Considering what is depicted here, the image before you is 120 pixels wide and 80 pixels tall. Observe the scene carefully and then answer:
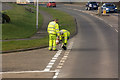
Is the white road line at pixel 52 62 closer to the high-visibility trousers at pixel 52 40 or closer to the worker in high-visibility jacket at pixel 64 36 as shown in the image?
the high-visibility trousers at pixel 52 40

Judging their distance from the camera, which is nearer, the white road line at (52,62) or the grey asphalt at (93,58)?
the grey asphalt at (93,58)

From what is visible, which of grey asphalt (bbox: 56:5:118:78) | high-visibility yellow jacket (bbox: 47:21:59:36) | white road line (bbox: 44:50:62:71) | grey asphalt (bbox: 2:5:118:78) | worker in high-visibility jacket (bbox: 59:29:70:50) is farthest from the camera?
worker in high-visibility jacket (bbox: 59:29:70:50)

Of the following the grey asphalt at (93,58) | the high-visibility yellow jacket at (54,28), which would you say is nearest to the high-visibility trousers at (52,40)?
the high-visibility yellow jacket at (54,28)

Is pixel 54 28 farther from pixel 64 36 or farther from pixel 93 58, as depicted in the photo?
pixel 93 58

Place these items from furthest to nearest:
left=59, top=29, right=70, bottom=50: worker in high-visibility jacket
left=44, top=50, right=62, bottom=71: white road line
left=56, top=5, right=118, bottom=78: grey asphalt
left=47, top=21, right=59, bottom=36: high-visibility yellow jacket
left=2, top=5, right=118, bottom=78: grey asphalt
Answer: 1. left=59, top=29, right=70, bottom=50: worker in high-visibility jacket
2. left=47, top=21, right=59, bottom=36: high-visibility yellow jacket
3. left=44, top=50, right=62, bottom=71: white road line
4. left=2, top=5, right=118, bottom=78: grey asphalt
5. left=56, top=5, right=118, bottom=78: grey asphalt

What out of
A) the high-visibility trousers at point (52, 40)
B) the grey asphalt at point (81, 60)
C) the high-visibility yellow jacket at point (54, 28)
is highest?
the high-visibility yellow jacket at point (54, 28)

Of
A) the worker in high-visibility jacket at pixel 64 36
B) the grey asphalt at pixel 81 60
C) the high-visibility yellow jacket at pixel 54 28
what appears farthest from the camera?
the worker in high-visibility jacket at pixel 64 36

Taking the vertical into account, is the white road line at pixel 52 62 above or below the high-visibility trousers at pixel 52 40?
below

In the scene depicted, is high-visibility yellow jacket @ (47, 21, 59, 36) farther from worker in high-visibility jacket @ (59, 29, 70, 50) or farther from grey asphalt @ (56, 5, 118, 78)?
grey asphalt @ (56, 5, 118, 78)

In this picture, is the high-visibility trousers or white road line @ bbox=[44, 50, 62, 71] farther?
the high-visibility trousers

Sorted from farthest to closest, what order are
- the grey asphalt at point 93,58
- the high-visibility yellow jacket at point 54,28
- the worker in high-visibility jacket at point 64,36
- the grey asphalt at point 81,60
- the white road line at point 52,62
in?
the worker in high-visibility jacket at point 64,36 → the high-visibility yellow jacket at point 54,28 → the white road line at point 52,62 → the grey asphalt at point 81,60 → the grey asphalt at point 93,58

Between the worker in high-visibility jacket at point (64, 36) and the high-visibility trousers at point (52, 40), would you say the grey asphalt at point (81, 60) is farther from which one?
the worker in high-visibility jacket at point (64, 36)

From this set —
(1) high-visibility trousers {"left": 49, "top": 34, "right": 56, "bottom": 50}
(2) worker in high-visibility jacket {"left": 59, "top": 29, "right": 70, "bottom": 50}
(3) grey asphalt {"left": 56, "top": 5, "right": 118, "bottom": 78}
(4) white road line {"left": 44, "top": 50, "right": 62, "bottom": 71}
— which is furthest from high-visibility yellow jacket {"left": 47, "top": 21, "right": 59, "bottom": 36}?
(3) grey asphalt {"left": 56, "top": 5, "right": 118, "bottom": 78}

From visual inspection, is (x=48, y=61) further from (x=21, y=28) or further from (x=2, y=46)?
(x=21, y=28)
